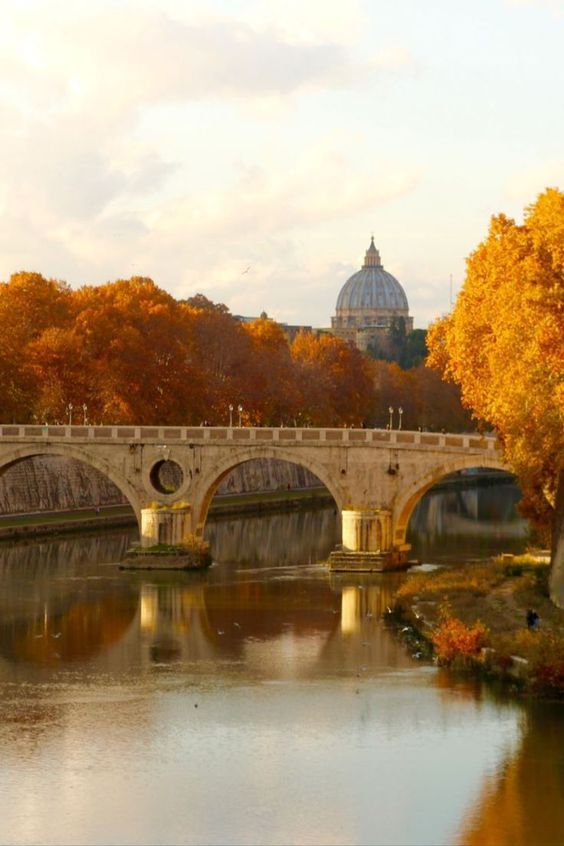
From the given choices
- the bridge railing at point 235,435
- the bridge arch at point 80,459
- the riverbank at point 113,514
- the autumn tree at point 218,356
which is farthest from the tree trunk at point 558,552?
the autumn tree at point 218,356

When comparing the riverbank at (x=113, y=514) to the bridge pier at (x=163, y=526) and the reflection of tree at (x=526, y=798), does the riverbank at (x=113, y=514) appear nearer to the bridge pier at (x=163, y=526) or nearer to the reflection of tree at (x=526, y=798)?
the bridge pier at (x=163, y=526)

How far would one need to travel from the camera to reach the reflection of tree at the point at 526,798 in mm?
37906

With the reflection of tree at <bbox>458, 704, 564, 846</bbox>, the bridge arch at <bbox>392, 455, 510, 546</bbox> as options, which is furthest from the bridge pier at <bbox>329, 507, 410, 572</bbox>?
the reflection of tree at <bbox>458, 704, 564, 846</bbox>

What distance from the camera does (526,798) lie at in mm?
40594

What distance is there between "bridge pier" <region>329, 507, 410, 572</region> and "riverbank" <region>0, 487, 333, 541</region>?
21.2 metres

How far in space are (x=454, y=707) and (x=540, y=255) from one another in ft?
60.2

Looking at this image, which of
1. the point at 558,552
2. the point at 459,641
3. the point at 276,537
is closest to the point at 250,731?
the point at 459,641

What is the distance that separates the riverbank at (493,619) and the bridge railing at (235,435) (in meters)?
7.50

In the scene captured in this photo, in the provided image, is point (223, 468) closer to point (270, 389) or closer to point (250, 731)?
point (270, 389)

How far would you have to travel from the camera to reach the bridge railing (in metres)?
82.2

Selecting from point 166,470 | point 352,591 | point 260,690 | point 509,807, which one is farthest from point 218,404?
point 509,807

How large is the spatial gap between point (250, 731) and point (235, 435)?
39.6 m

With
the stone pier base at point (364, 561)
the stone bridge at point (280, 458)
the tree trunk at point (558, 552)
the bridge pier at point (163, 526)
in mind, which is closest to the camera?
the tree trunk at point (558, 552)

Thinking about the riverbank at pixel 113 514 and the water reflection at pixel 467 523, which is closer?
the water reflection at pixel 467 523
